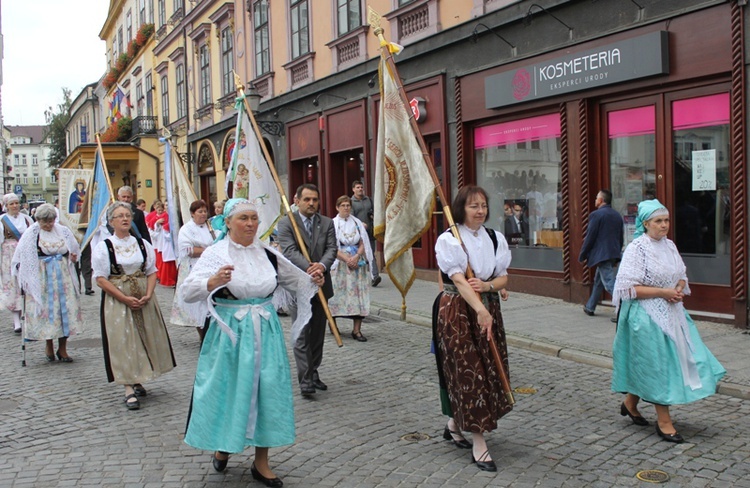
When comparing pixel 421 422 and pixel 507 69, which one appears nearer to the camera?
pixel 421 422

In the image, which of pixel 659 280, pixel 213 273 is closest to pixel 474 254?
pixel 659 280

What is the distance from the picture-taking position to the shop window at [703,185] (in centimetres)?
974

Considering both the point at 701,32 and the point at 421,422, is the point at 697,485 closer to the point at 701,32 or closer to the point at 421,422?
the point at 421,422

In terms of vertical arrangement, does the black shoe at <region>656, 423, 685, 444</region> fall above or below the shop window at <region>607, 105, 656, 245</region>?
below

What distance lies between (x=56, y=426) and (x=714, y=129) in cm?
816

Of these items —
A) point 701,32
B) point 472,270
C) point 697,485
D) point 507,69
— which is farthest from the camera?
point 507,69

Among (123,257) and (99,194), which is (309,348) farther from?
(99,194)

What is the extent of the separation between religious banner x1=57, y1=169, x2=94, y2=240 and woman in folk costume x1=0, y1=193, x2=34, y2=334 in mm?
3929

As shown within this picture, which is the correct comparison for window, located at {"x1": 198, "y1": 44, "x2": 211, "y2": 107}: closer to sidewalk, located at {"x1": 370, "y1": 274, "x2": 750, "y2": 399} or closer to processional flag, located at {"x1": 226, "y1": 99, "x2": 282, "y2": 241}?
sidewalk, located at {"x1": 370, "y1": 274, "x2": 750, "y2": 399}

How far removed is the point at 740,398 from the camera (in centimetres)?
659

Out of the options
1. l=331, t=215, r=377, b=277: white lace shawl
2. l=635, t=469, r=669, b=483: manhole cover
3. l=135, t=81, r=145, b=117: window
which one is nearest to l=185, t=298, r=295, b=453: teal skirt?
l=635, t=469, r=669, b=483: manhole cover

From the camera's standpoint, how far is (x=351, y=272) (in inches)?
407

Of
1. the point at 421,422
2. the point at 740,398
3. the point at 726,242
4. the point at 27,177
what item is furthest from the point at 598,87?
the point at 27,177

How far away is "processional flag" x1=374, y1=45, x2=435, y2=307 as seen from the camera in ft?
19.7
